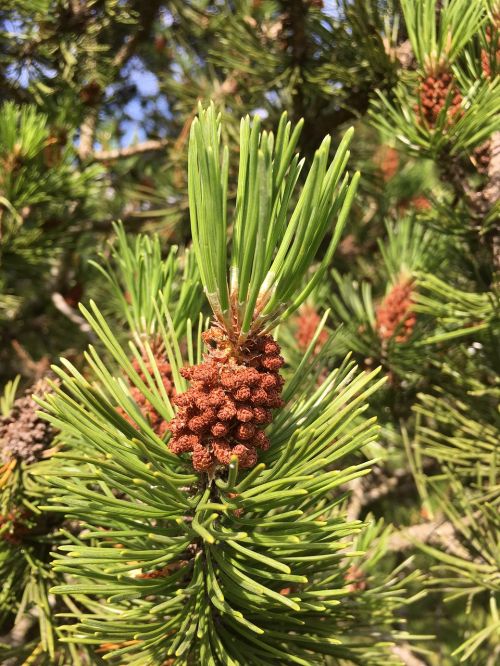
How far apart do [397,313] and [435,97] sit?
0.39 m

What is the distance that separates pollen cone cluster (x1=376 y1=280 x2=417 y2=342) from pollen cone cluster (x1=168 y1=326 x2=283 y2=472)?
56cm

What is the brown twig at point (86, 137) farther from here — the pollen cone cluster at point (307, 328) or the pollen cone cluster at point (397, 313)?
the pollen cone cluster at point (397, 313)

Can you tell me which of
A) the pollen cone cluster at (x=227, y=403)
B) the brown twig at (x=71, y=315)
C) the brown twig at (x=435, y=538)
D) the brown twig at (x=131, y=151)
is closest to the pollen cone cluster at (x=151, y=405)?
the pollen cone cluster at (x=227, y=403)

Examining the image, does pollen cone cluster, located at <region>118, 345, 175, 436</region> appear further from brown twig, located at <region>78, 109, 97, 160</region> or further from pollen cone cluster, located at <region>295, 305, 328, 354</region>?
brown twig, located at <region>78, 109, 97, 160</region>

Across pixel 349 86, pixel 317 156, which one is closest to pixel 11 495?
pixel 317 156

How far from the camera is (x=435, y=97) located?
753 mm

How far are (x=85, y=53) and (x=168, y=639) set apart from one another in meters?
1.19

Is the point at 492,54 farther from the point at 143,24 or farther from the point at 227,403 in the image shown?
the point at 143,24

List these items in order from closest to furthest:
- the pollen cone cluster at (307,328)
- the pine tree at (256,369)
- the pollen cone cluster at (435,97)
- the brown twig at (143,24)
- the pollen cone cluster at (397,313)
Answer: the pine tree at (256,369) → the pollen cone cluster at (435,97) → the pollen cone cluster at (397,313) → the pollen cone cluster at (307,328) → the brown twig at (143,24)

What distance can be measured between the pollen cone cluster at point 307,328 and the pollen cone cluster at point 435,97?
1.52ft

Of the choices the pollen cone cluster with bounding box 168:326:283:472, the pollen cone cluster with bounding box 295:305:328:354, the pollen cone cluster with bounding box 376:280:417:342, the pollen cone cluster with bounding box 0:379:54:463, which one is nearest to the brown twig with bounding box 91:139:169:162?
the pollen cone cluster with bounding box 295:305:328:354

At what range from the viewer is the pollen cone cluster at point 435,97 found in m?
0.75

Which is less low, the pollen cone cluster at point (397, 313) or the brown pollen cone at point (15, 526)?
the pollen cone cluster at point (397, 313)

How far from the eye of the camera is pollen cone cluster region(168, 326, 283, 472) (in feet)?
1.57
